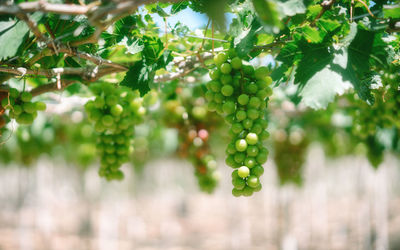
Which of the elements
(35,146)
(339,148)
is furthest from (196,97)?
(339,148)

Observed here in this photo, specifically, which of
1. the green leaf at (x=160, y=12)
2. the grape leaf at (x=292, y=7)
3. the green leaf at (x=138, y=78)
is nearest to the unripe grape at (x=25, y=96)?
the green leaf at (x=138, y=78)

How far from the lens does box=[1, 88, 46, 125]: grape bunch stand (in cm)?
157

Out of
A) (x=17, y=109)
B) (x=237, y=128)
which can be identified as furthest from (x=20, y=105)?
(x=237, y=128)

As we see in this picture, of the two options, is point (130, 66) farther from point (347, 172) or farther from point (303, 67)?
point (347, 172)

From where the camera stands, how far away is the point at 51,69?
1527 mm

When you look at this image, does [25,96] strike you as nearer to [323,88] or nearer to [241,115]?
[241,115]

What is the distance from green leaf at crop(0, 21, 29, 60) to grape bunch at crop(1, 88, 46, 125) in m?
0.43

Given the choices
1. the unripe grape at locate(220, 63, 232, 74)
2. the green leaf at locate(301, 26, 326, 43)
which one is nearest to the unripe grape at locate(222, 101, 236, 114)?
the unripe grape at locate(220, 63, 232, 74)

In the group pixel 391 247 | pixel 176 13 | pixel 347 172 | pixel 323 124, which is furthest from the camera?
pixel 347 172

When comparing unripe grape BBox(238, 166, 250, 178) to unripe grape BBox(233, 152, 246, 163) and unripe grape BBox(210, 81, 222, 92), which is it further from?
unripe grape BBox(210, 81, 222, 92)

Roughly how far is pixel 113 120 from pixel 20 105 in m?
0.51

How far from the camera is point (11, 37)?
1193 mm

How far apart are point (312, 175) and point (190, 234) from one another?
5.69m

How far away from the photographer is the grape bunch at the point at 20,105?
5.15ft
